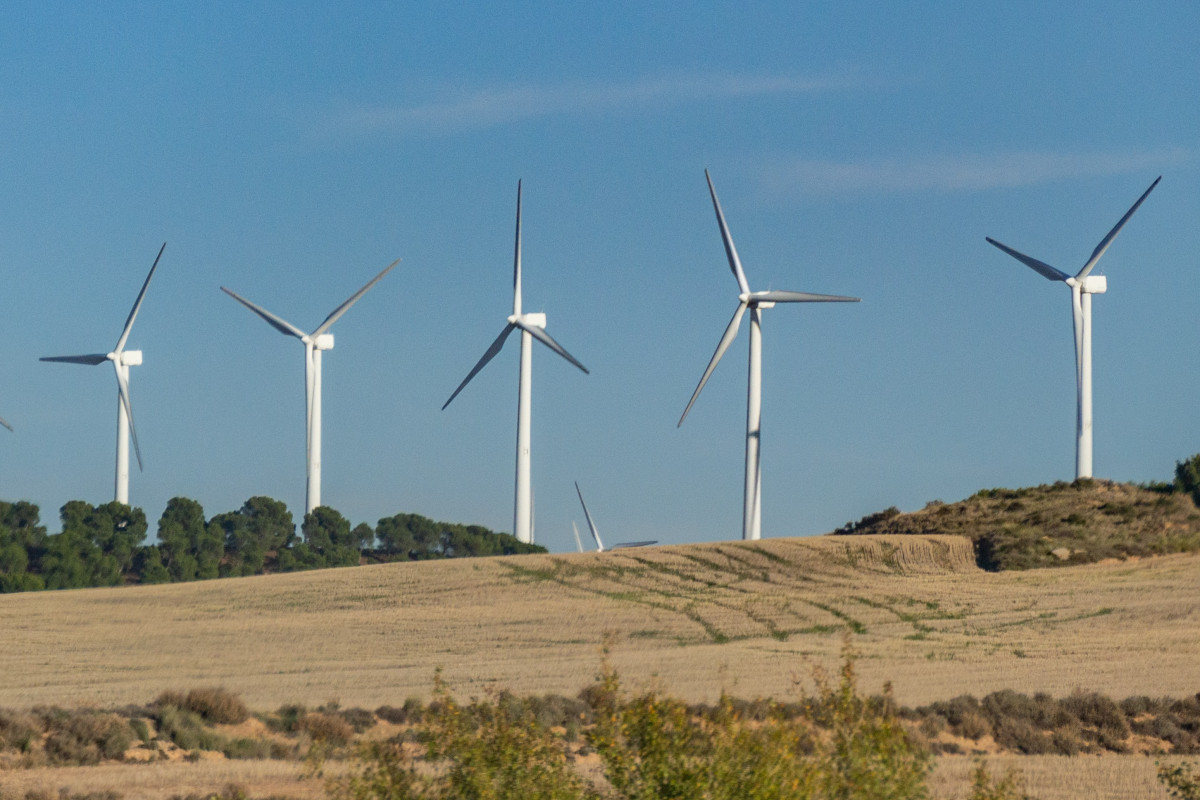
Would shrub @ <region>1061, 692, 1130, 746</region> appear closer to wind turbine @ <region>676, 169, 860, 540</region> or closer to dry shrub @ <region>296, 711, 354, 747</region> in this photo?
dry shrub @ <region>296, 711, 354, 747</region>

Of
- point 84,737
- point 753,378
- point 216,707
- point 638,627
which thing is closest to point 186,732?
point 84,737

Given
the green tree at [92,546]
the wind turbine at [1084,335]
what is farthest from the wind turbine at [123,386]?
the wind turbine at [1084,335]

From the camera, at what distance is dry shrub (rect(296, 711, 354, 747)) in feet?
85.8

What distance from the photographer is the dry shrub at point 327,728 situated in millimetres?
26141

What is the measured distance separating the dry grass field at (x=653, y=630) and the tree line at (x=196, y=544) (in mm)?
37755

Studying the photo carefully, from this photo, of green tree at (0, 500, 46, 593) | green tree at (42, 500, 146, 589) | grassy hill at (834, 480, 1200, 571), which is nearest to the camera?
grassy hill at (834, 480, 1200, 571)

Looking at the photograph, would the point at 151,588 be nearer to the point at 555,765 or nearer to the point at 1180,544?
the point at 1180,544

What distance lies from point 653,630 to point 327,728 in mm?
19117

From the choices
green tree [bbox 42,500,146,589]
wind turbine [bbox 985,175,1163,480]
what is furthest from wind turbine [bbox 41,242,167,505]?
wind turbine [bbox 985,175,1163,480]

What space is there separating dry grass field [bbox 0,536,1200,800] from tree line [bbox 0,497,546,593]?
37.8m

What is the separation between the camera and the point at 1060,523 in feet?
208

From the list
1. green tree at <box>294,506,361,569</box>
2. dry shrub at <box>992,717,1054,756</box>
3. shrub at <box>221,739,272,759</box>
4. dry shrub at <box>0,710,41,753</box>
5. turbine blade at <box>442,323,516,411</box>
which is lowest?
shrub at <box>221,739,272,759</box>

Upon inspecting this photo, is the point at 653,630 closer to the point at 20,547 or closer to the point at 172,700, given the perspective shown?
the point at 172,700

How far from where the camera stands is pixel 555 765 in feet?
50.7
